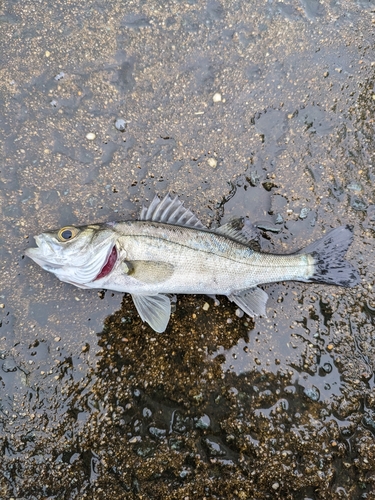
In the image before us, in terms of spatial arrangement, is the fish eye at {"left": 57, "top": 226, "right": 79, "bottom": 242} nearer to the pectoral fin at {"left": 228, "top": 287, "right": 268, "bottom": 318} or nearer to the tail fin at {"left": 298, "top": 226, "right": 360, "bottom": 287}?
the pectoral fin at {"left": 228, "top": 287, "right": 268, "bottom": 318}

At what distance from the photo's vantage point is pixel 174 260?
3.36m

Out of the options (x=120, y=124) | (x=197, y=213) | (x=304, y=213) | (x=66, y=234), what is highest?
(x=120, y=124)

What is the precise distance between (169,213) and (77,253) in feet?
3.14

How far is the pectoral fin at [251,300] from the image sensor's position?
3.55 meters

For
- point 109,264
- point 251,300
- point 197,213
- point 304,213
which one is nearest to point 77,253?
point 109,264

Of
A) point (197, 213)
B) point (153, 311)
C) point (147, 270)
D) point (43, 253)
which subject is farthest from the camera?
point (197, 213)

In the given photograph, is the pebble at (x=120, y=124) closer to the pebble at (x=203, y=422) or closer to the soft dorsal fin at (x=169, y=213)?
the soft dorsal fin at (x=169, y=213)

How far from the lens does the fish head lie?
3.24m

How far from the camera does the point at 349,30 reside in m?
3.98

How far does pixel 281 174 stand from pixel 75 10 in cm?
289

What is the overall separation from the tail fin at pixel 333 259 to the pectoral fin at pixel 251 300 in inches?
21.5

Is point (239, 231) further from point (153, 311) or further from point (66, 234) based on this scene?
point (66, 234)

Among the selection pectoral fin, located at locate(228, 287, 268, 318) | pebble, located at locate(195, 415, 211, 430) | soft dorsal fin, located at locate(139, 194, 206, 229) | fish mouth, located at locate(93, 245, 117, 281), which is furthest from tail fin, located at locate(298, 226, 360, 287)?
fish mouth, located at locate(93, 245, 117, 281)

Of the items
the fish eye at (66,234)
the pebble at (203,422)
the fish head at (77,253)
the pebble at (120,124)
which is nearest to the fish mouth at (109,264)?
the fish head at (77,253)
